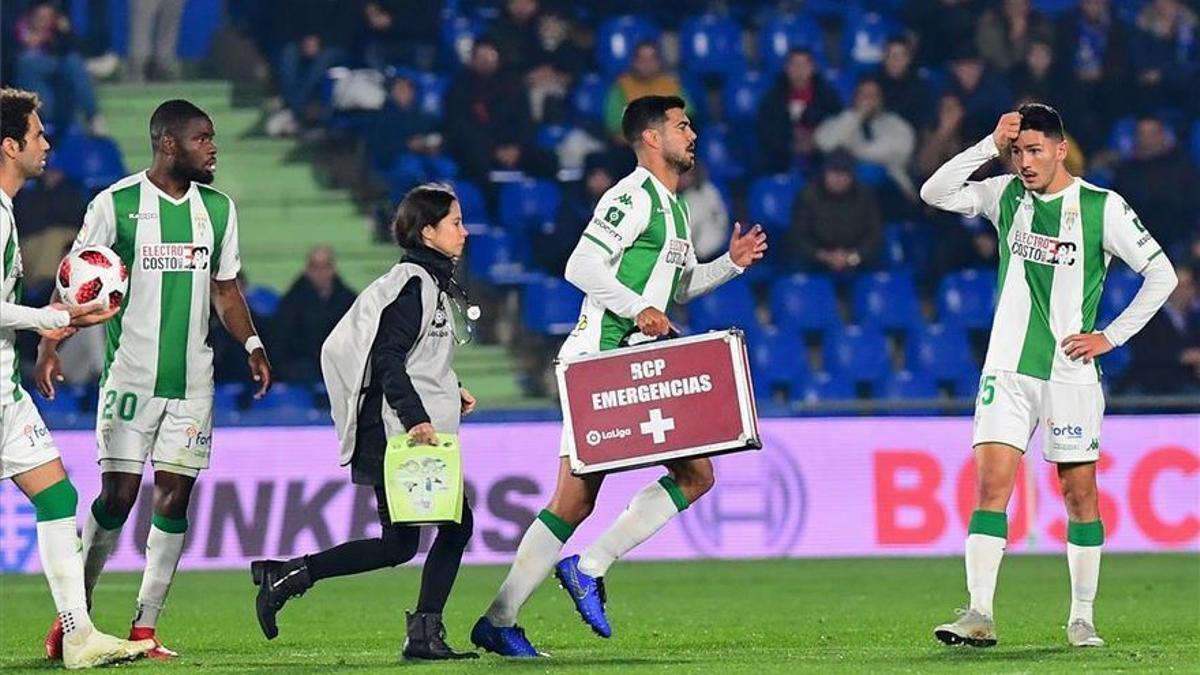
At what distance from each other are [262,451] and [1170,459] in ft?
21.1

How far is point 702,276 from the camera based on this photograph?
9.71 meters

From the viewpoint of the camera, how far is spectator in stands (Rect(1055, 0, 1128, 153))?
21.0 metres

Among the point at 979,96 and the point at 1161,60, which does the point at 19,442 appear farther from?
the point at 1161,60

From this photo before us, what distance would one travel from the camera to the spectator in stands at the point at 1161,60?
21.5 meters

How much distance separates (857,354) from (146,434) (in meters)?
10.2

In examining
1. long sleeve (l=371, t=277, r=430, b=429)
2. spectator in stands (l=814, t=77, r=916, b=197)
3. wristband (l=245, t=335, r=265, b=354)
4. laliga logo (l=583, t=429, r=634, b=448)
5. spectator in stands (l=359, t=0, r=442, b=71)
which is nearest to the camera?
long sleeve (l=371, t=277, r=430, b=429)

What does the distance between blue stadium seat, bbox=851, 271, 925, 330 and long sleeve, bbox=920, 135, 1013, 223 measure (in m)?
9.55

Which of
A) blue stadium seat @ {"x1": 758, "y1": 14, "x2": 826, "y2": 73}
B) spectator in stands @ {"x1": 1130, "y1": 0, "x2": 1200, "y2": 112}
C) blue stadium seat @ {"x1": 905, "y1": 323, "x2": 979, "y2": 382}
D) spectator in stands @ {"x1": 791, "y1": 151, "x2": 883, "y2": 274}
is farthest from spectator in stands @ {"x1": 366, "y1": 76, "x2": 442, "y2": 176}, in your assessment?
spectator in stands @ {"x1": 1130, "y1": 0, "x2": 1200, "y2": 112}

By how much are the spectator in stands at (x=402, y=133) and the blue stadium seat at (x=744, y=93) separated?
2829 mm

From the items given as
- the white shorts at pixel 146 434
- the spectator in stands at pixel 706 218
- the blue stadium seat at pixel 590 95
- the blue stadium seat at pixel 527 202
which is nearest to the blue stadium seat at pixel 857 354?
the spectator in stands at pixel 706 218

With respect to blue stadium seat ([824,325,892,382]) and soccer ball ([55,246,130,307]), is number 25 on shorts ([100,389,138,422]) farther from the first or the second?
blue stadium seat ([824,325,892,382])

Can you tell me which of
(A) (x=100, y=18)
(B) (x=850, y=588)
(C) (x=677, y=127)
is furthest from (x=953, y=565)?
(A) (x=100, y=18)

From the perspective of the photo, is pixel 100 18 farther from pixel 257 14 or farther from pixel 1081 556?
pixel 1081 556

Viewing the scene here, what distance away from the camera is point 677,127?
377 inches
